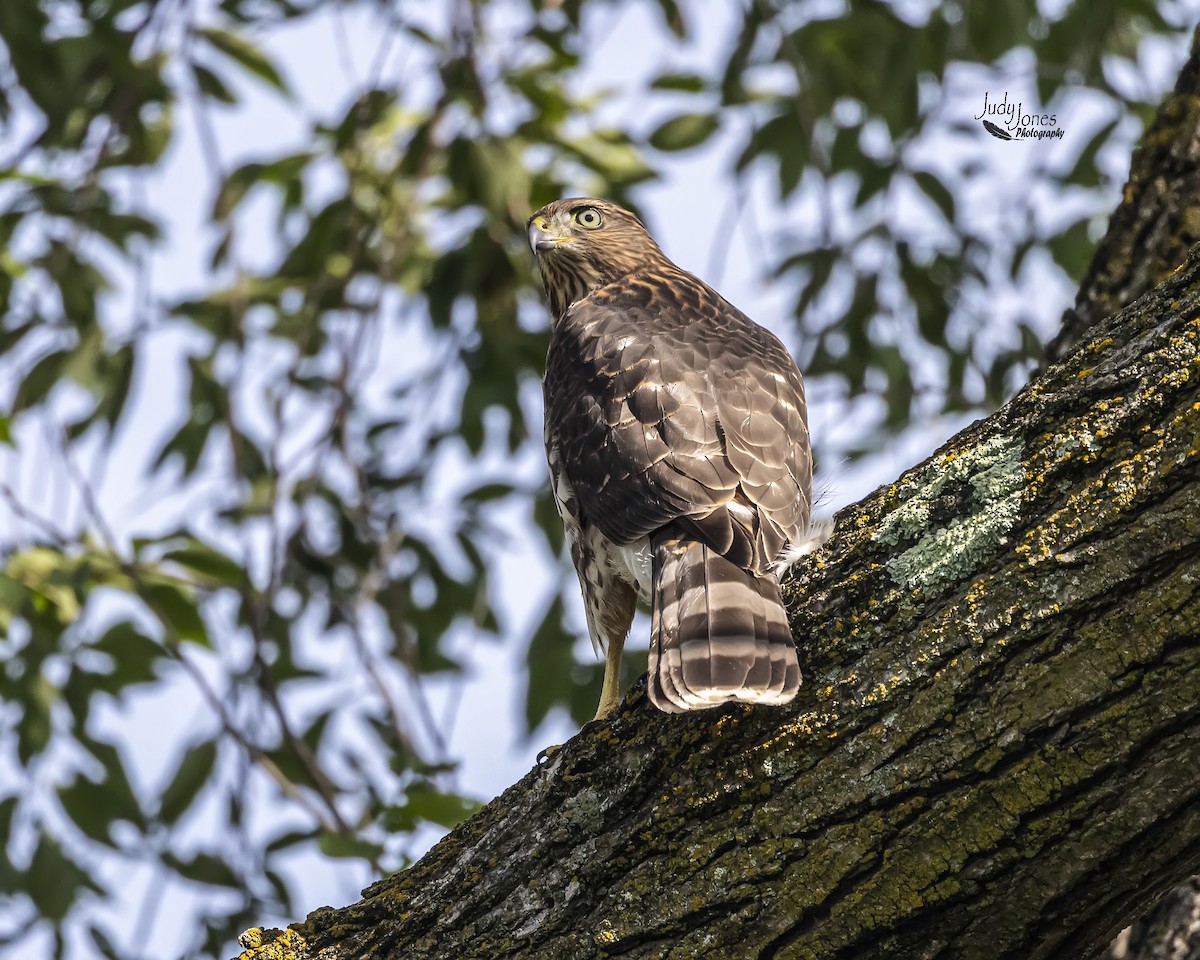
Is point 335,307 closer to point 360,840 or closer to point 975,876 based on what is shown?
point 360,840

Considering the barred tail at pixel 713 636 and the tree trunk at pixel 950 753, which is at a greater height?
the barred tail at pixel 713 636

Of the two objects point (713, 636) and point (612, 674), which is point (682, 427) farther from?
point (713, 636)

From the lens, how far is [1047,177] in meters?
5.39

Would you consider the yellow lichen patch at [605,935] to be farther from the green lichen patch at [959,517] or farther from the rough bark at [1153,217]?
the rough bark at [1153,217]

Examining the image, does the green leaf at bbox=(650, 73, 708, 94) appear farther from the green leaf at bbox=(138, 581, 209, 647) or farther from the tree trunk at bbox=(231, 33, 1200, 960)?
the tree trunk at bbox=(231, 33, 1200, 960)

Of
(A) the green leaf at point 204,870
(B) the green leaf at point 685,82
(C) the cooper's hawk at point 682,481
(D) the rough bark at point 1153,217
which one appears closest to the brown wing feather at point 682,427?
(C) the cooper's hawk at point 682,481

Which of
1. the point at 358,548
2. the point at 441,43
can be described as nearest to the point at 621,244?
the point at 441,43

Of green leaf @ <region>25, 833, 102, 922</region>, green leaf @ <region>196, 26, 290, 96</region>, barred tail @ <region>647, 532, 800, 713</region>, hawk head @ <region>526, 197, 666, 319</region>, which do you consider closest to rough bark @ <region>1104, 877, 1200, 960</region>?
barred tail @ <region>647, 532, 800, 713</region>

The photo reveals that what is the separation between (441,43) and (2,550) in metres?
2.19

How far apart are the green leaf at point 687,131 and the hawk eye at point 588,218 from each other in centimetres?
48

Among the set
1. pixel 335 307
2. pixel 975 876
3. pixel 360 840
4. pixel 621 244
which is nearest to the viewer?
pixel 975 876

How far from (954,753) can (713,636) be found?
513 mm

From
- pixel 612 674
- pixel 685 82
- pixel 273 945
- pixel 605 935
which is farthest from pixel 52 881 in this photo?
pixel 685 82

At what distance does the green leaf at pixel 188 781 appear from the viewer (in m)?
4.42
